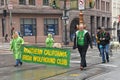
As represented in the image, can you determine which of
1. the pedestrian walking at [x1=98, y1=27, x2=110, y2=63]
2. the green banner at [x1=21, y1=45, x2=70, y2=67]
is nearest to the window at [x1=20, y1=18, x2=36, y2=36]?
the pedestrian walking at [x1=98, y1=27, x2=110, y2=63]

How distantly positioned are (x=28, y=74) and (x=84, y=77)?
7.25ft

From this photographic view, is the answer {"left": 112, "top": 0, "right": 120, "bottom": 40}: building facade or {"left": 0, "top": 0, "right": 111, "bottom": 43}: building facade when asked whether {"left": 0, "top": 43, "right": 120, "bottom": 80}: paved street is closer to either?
{"left": 0, "top": 0, "right": 111, "bottom": 43}: building facade

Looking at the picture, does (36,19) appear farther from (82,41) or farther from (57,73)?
(57,73)

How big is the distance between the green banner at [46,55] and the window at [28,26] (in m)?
34.9

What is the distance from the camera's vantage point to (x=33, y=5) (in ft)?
177

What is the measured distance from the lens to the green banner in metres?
15.1

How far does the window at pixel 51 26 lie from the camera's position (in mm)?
54956

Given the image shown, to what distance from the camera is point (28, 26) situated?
52.3m

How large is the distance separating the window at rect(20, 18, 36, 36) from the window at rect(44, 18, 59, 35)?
208 centimetres

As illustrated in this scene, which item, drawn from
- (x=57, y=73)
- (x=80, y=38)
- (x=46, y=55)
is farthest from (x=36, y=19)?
(x=57, y=73)

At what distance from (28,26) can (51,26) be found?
461 cm

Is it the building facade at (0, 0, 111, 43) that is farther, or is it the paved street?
the building facade at (0, 0, 111, 43)

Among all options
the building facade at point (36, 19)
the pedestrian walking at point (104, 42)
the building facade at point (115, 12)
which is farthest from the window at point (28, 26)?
the pedestrian walking at point (104, 42)

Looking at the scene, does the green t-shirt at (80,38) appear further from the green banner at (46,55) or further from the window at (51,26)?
the window at (51,26)
